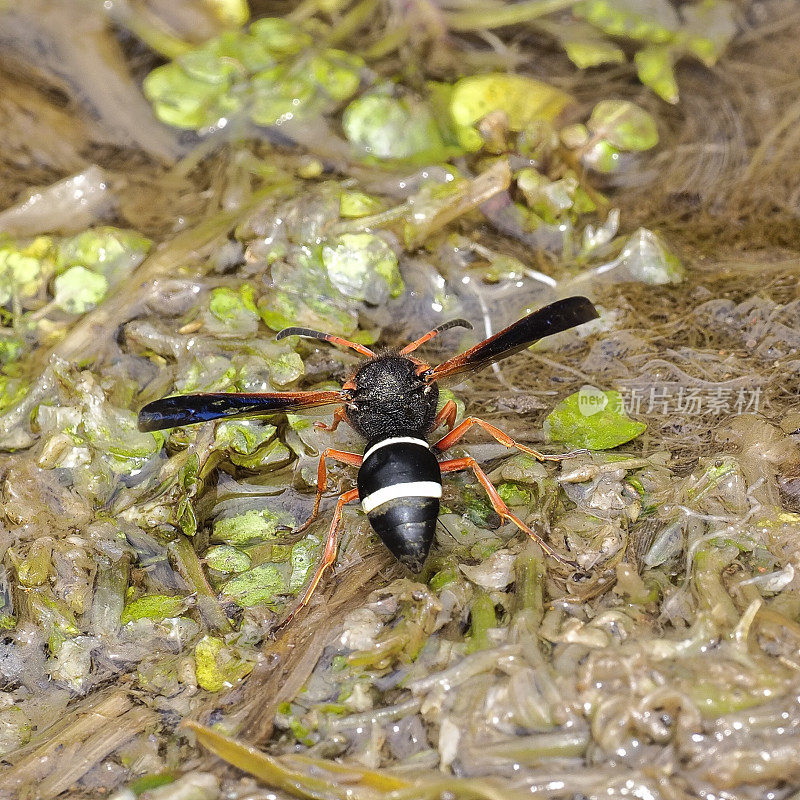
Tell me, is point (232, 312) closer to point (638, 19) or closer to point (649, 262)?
point (649, 262)

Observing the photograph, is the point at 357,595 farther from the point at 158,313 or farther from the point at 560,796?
the point at 158,313

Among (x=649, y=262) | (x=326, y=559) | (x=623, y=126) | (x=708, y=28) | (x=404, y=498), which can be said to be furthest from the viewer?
(x=708, y=28)

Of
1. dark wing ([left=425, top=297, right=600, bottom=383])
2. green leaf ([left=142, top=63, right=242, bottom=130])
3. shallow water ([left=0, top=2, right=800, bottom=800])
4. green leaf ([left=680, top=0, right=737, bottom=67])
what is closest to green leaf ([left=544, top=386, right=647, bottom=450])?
shallow water ([left=0, top=2, right=800, bottom=800])

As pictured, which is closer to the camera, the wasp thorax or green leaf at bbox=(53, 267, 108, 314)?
the wasp thorax

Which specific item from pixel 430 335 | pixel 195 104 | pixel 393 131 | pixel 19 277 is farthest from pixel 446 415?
pixel 195 104

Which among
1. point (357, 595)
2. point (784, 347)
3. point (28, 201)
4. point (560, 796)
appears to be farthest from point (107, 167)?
point (560, 796)

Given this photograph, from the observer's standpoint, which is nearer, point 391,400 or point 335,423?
point 391,400

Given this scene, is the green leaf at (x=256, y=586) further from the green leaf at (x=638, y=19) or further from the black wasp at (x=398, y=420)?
the green leaf at (x=638, y=19)

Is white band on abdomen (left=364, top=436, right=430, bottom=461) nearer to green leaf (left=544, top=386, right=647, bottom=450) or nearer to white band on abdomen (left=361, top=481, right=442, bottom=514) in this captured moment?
white band on abdomen (left=361, top=481, right=442, bottom=514)
